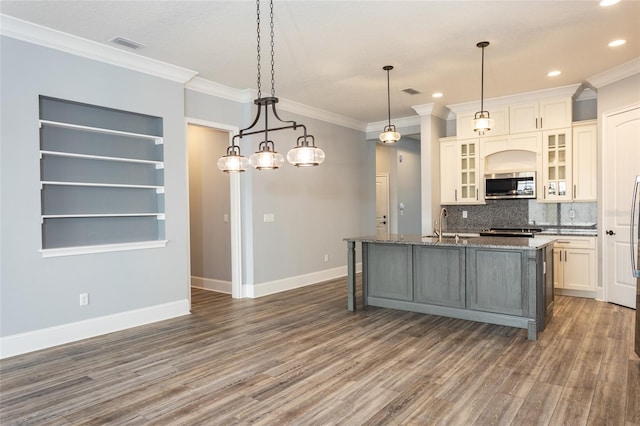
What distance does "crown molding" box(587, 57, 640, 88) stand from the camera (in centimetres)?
486

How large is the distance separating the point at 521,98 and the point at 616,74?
1257 millimetres

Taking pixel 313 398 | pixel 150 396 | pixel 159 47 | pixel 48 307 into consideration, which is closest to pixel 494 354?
pixel 313 398

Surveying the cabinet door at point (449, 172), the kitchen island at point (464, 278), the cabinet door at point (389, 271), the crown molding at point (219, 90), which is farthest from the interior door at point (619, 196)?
the crown molding at point (219, 90)

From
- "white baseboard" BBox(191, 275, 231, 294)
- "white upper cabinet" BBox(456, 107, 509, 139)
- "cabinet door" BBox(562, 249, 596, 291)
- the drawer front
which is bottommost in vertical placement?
"white baseboard" BBox(191, 275, 231, 294)

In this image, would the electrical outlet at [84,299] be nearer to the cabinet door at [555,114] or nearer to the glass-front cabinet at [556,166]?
the glass-front cabinet at [556,166]

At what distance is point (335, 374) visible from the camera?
3.19 meters

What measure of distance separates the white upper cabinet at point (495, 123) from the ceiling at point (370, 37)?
0.68 m

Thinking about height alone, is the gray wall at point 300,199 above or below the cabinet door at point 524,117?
below

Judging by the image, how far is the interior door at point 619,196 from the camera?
500 centimetres

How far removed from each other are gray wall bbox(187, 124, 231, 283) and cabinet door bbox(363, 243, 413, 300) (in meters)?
2.28

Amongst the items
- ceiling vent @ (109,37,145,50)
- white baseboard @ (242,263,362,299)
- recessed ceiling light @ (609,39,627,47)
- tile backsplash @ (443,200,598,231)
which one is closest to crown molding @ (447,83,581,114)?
recessed ceiling light @ (609,39,627,47)

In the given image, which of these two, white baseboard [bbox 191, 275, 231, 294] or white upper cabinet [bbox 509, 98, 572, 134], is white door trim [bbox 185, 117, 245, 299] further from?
white upper cabinet [bbox 509, 98, 572, 134]

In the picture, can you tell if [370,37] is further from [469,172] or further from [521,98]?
[469,172]

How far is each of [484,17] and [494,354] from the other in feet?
9.59
